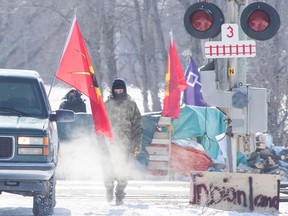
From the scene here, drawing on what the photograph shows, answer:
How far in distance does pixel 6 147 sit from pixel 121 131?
3.19 metres

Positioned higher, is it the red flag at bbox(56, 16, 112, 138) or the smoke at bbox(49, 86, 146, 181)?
the red flag at bbox(56, 16, 112, 138)

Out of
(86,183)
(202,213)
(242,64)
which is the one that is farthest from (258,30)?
(86,183)

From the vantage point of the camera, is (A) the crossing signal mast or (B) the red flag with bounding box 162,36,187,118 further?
(B) the red flag with bounding box 162,36,187,118

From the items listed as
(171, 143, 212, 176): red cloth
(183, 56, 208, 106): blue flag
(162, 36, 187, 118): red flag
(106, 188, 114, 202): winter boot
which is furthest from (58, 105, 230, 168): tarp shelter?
(106, 188, 114, 202): winter boot

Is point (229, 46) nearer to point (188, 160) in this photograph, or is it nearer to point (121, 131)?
point (121, 131)

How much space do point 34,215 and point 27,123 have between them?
1.16 meters

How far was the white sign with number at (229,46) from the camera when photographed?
482 inches

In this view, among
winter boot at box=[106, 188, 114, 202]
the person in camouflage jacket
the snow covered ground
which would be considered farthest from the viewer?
winter boot at box=[106, 188, 114, 202]

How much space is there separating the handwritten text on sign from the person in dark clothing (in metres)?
7.67

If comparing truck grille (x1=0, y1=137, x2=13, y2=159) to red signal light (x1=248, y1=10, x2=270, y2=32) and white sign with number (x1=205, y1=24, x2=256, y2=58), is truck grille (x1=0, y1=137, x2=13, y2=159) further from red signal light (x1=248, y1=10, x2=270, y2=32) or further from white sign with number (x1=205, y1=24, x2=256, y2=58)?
red signal light (x1=248, y1=10, x2=270, y2=32)

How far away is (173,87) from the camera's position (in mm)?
21703

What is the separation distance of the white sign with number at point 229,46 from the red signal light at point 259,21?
0.50 meters

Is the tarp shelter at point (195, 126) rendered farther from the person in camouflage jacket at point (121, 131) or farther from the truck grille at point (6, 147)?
the truck grille at point (6, 147)

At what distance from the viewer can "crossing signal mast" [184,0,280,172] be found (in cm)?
1172
